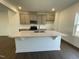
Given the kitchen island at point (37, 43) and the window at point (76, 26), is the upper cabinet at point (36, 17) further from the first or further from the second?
the kitchen island at point (37, 43)

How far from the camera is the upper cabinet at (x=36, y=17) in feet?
20.9

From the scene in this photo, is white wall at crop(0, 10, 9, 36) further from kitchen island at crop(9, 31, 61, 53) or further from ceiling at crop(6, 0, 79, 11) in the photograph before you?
kitchen island at crop(9, 31, 61, 53)

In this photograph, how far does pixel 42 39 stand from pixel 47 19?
3.50 m

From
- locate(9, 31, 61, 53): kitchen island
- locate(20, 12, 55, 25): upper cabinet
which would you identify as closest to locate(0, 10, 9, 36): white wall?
locate(20, 12, 55, 25): upper cabinet

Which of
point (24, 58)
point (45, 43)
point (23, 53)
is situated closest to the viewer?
point (24, 58)

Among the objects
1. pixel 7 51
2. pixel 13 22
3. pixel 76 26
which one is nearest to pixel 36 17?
pixel 13 22

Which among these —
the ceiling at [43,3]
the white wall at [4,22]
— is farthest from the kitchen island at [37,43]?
the white wall at [4,22]

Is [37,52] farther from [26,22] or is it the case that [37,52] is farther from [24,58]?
[26,22]

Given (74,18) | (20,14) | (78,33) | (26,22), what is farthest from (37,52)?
(20,14)

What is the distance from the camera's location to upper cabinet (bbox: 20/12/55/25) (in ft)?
20.9

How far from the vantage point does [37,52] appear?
3.52 metres

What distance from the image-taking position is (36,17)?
6555 mm

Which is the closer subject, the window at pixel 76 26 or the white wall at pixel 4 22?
the window at pixel 76 26

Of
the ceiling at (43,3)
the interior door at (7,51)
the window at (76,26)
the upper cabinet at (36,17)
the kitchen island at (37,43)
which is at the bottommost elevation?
the interior door at (7,51)
